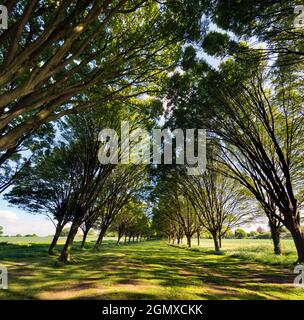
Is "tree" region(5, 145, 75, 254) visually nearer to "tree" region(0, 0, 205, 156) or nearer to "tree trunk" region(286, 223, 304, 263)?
"tree" region(0, 0, 205, 156)

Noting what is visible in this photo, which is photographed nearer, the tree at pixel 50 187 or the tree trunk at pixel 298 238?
the tree trunk at pixel 298 238

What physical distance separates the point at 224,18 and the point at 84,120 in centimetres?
1010

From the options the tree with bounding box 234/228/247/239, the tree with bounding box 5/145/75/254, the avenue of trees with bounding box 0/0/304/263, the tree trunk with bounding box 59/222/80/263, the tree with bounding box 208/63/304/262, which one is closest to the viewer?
the avenue of trees with bounding box 0/0/304/263

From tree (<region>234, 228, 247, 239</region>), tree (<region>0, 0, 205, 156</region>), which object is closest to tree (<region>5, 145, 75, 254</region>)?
tree (<region>0, 0, 205, 156</region>)

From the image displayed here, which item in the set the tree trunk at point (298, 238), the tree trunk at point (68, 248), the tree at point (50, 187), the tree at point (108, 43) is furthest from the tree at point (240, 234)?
the tree at point (108, 43)

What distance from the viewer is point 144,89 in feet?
36.5

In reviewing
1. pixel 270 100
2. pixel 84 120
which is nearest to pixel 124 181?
pixel 84 120

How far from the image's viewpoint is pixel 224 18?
7836 mm

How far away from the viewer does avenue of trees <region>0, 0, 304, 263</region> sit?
6.09 metres

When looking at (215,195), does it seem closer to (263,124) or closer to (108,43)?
(263,124)

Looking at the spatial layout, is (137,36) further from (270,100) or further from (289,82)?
(270,100)

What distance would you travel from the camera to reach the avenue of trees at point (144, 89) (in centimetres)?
609

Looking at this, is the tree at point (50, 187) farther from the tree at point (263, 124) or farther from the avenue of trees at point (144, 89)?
the tree at point (263, 124)

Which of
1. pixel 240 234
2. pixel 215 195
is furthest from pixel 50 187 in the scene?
pixel 240 234
